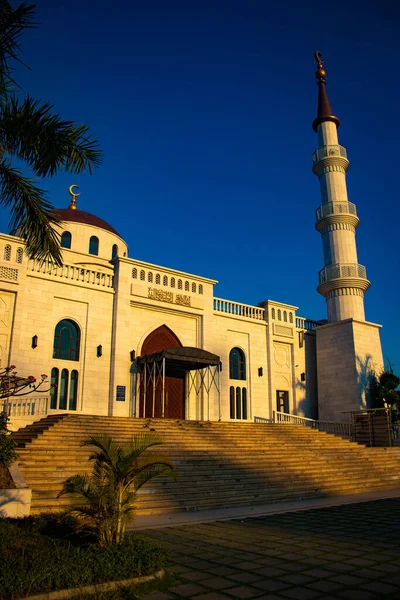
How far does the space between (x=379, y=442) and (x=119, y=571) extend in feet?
67.1

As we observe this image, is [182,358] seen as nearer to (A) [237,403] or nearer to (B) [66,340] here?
(B) [66,340]

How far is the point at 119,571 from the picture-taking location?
19.6 feet

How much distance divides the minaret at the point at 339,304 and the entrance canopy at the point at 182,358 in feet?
25.7

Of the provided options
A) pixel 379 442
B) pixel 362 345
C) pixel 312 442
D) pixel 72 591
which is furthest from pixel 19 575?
pixel 362 345

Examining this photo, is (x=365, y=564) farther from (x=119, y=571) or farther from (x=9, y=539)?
(x=9, y=539)

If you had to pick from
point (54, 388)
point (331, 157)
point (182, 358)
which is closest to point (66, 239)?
point (54, 388)

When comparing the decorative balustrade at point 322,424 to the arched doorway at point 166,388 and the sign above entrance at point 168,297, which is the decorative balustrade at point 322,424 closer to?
the arched doorway at point 166,388

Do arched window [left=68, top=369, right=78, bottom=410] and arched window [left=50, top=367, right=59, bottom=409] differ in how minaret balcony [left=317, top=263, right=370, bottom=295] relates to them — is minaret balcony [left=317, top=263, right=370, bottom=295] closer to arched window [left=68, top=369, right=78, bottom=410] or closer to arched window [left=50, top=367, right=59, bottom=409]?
arched window [left=68, top=369, right=78, bottom=410]

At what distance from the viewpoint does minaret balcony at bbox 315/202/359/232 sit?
2845cm

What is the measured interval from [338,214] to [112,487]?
24260mm

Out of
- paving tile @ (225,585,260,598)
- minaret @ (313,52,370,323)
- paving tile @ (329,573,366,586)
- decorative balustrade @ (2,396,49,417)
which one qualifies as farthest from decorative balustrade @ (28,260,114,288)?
paving tile @ (329,573,366,586)

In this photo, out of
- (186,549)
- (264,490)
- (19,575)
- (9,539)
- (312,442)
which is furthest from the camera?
(312,442)

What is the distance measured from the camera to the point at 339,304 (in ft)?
90.8

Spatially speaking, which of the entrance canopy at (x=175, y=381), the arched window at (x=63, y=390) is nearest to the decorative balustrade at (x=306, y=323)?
the entrance canopy at (x=175, y=381)
